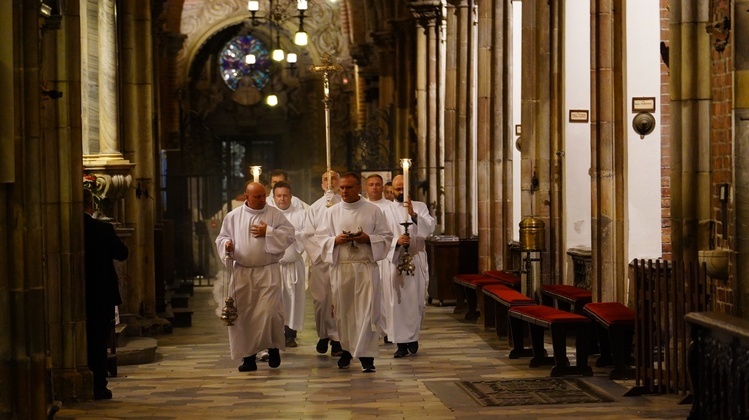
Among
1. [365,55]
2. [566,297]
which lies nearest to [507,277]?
[566,297]

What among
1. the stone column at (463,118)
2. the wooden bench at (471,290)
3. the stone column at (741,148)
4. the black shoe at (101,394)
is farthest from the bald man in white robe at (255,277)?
the stone column at (463,118)

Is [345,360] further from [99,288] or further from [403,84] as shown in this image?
[403,84]

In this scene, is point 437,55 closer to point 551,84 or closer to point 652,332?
point 551,84

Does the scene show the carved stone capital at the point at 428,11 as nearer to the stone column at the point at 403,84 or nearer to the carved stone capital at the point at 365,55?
the stone column at the point at 403,84

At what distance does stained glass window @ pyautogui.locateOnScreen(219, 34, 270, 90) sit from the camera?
4538cm

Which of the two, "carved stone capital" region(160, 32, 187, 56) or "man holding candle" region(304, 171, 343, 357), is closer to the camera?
"man holding candle" region(304, 171, 343, 357)

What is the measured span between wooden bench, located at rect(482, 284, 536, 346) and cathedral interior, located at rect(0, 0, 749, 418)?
0.99ft

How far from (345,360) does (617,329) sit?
2.72 m

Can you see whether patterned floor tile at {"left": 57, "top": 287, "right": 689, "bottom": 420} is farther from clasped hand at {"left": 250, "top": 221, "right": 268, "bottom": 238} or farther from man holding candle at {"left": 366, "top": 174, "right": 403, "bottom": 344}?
clasped hand at {"left": 250, "top": 221, "right": 268, "bottom": 238}

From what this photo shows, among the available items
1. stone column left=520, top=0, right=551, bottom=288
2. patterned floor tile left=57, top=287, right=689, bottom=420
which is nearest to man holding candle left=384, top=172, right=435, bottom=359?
patterned floor tile left=57, top=287, right=689, bottom=420

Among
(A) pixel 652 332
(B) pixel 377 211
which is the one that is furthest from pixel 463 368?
(A) pixel 652 332

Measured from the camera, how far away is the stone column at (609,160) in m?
13.5

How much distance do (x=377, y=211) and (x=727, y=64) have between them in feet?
13.6

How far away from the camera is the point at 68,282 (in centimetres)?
1085
